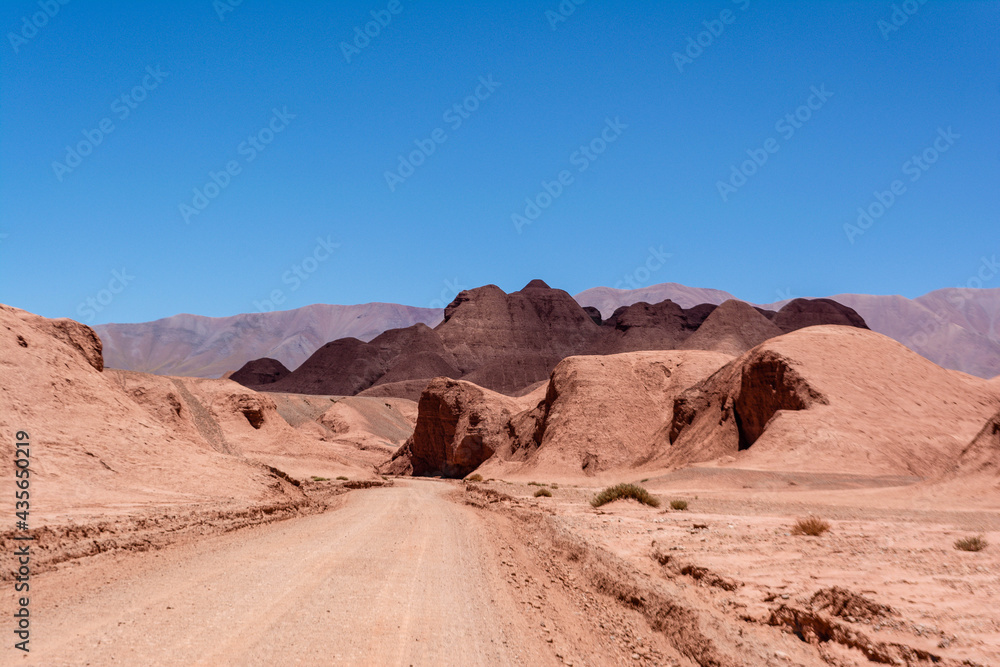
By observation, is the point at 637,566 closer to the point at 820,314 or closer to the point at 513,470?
the point at 513,470

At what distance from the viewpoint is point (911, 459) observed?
31.5 metres

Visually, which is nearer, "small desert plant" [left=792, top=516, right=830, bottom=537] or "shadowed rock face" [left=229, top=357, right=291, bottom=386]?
"small desert plant" [left=792, top=516, right=830, bottom=537]

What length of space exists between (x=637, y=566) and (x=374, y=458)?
67.1 m

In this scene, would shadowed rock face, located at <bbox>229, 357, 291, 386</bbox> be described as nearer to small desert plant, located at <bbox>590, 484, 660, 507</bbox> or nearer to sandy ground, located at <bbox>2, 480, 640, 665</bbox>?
small desert plant, located at <bbox>590, 484, 660, 507</bbox>

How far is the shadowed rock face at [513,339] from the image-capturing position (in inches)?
5148

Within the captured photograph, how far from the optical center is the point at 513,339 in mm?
165875

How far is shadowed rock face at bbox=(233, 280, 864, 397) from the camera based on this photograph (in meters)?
131

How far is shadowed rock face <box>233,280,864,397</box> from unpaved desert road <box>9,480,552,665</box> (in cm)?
11456

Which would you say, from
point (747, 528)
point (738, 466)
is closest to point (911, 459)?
point (738, 466)

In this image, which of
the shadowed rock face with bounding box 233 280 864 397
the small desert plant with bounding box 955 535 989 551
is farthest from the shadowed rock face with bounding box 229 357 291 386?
the small desert plant with bounding box 955 535 989 551

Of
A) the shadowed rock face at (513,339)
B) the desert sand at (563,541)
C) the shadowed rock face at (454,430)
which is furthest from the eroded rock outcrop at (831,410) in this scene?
the shadowed rock face at (513,339)

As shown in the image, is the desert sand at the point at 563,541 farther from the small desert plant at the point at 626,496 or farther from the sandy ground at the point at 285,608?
the small desert plant at the point at 626,496

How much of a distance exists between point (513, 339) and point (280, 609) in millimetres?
158813

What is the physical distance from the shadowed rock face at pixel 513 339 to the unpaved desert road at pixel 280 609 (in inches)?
4510
